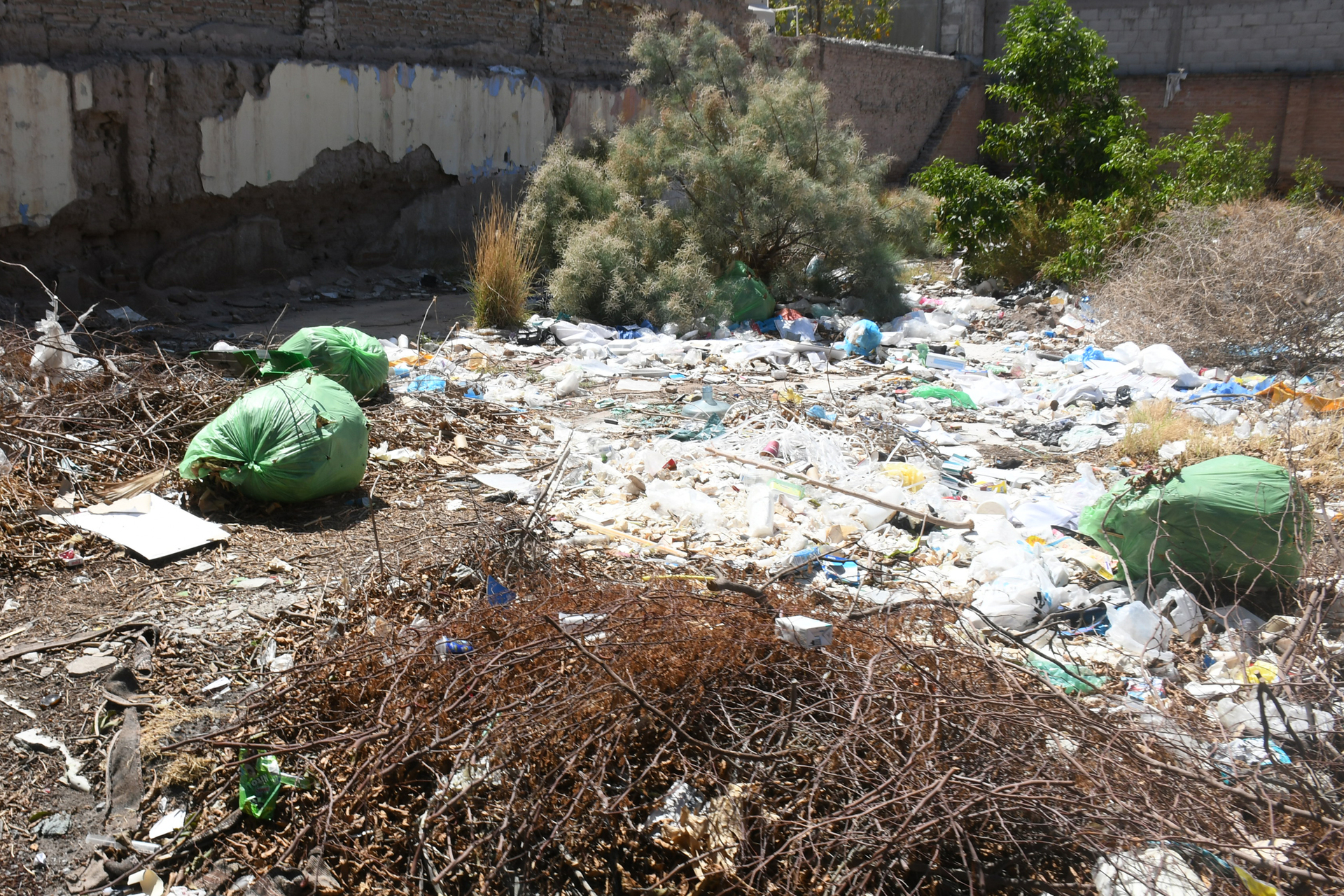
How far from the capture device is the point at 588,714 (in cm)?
198

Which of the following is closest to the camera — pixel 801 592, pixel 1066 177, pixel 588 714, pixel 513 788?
pixel 513 788

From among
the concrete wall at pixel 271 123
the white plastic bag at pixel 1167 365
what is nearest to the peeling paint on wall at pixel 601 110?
the concrete wall at pixel 271 123

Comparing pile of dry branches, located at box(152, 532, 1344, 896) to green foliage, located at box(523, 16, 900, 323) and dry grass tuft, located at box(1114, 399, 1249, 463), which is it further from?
green foliage, located at box(523, 16, 900, 323)

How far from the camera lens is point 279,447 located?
339 centimetres

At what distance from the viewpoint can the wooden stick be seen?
11.6ft

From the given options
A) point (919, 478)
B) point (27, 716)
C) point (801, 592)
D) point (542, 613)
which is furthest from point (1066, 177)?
point (27, 716)

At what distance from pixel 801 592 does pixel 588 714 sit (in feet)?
2.79

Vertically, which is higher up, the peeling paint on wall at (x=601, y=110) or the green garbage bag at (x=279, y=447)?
the peeling paint on wall at (x=601, y=110)

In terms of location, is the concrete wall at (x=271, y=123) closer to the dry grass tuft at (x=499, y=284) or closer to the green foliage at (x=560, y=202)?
the green foliage at (x=560, y=202)

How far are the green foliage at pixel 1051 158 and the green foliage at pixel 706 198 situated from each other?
1129 mm

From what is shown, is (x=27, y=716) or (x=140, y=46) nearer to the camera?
(x=27, y=716)

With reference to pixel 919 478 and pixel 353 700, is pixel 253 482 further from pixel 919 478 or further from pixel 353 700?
pixel 919 478

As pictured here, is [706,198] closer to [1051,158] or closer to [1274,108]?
[1051,158]

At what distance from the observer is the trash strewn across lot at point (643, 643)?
1792mm
